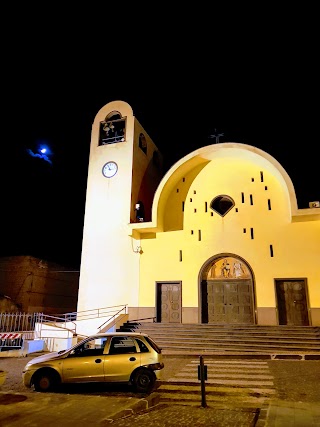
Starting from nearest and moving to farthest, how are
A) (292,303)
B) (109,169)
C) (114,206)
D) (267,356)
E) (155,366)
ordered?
(155,366) → (267,356) → (292,303) → (114,206) → (109,169)

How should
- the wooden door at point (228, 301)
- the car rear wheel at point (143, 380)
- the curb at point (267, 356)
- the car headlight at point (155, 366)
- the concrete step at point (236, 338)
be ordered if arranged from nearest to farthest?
the car rear wheel at point (143, 380) → the car headlight at point (155, 366) → the curb at point (267, 356) → the concrete step at point (236, 338) → the wooden door at point (228, 301)

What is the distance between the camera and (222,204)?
18.6m

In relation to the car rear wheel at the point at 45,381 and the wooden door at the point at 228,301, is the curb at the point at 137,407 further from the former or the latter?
the wooden door at the point at 228,301

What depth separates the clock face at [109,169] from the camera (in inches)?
789

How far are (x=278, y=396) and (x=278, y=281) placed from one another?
987 cm

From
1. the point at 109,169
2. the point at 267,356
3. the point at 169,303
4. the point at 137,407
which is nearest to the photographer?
the point at 137,407

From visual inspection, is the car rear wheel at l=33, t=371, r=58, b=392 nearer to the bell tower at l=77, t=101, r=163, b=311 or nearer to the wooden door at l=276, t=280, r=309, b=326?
the bell tower at l=77, t=101, r=163, b=311

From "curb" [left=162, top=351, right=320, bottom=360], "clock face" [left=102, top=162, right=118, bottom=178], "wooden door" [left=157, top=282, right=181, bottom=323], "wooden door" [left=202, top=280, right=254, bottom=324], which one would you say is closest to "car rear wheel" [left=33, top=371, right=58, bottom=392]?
"curb" [left=162, top=351, right=320, bottom=360]

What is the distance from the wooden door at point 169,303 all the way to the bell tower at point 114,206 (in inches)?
55.0

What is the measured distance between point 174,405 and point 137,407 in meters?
0.87

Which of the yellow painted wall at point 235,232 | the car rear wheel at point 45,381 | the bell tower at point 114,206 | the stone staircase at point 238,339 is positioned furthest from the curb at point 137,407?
the bell tower at point 114,206

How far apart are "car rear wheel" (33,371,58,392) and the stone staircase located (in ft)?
19.3

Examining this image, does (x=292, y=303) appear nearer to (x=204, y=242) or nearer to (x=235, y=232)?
(x=235, y=232)

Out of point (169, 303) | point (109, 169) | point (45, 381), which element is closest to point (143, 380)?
point (45, 381)
